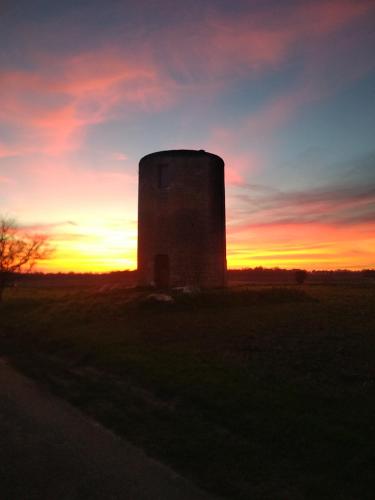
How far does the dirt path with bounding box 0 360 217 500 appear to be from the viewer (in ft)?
15.0

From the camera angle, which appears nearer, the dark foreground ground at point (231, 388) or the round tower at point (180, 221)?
the dark foreground ground at point (231, 388)

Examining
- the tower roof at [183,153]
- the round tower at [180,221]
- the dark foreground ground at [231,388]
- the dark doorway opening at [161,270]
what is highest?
the tower roof at [183,153]

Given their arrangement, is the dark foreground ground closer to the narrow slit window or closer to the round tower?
the round tower

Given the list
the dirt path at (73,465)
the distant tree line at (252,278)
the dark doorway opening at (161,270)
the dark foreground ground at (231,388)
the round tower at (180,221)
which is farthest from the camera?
the distant tree line at (252,278)

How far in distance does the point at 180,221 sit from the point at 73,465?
18.8 metres

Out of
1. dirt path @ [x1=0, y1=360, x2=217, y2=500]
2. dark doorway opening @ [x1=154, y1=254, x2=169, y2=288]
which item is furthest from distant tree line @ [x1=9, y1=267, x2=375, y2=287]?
dirt path @ [x1=0, y1=360, x2=217, y2=500]

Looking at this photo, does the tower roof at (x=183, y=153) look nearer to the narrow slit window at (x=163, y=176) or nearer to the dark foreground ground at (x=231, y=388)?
the narrow slit window at (x=163, y=176)

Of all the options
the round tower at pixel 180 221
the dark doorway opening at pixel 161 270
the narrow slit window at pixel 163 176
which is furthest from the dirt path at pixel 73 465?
the narrow slit window at pixel 163 176

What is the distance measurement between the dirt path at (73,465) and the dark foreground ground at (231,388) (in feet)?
1.01

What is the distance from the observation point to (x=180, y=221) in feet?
77.0

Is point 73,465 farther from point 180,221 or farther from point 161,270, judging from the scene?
point 161,270

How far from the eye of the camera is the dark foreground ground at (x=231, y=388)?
509 centimetres

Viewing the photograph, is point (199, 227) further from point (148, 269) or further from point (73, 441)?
point (73, 441)

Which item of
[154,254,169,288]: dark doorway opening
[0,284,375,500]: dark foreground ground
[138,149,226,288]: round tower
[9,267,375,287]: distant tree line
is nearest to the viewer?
[0,284,375,500]: dark foreground ground
